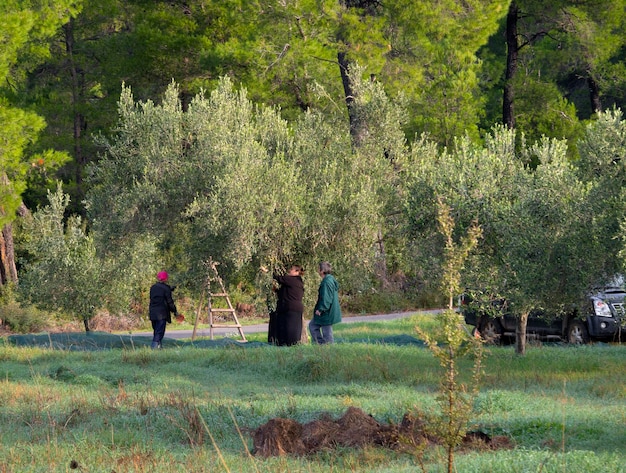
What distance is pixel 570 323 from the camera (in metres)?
19.5

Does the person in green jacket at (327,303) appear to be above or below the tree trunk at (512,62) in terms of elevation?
below

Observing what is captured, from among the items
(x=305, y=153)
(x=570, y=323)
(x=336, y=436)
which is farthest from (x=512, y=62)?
(x=336, y=436)

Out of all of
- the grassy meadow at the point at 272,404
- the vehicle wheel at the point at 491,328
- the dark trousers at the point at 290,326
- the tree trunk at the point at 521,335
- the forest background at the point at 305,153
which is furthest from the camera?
the vehicle wheel at the point at 491,328

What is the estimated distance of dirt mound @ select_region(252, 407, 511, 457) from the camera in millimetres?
8422

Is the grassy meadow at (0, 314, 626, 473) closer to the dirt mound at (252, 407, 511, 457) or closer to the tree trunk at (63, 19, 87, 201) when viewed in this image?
the dirt mound at (252, 407, 511, 457)

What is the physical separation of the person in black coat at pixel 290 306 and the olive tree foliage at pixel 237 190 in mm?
436

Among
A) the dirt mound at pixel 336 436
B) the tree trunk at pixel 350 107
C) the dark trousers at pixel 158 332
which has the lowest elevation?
the dirt mound at pixel 336 436

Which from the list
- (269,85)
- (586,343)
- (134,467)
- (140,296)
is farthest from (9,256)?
(134,467)

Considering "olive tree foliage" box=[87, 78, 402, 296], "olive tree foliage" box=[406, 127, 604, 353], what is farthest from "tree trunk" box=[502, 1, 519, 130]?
"olive tree foliage" box=[406, 127, 604, 353]

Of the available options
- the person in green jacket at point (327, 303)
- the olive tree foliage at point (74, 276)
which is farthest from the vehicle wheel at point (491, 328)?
the olive tree foliage at point (74, 276)

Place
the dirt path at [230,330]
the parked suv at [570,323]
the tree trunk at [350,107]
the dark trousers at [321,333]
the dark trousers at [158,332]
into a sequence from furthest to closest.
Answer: the dirt path at [230,330] < the tree trunk at [350,107] < the dark trousers at [158,332] < the parked suv at [570,323] < the dark trousers at [321,333]

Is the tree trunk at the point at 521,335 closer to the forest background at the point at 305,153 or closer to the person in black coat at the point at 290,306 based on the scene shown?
the forest background at the point at 305,153

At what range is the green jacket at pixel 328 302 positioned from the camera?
55.3ft

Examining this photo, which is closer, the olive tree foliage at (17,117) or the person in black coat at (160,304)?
the person in black coat at (160,304)
